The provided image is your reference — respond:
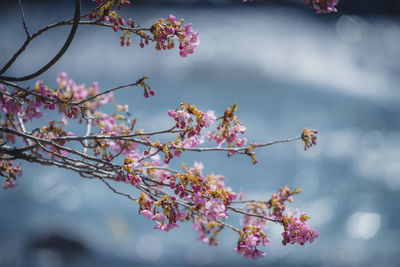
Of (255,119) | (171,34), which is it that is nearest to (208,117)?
(171,34)

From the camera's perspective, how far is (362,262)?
6.06 m

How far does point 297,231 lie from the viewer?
1.53 metres

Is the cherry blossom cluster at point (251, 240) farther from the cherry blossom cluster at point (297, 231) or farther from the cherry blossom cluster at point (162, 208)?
the cherry blossom cluster at point (162, 208)

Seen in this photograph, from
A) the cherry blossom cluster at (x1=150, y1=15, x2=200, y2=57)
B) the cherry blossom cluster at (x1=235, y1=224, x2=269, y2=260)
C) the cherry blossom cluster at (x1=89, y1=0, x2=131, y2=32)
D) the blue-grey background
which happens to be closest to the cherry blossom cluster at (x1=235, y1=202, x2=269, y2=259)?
the cherry blossom cluster at (x1=235, y1=224, x2=269, y2=260)

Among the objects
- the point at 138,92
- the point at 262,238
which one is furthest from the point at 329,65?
the point at 262,238

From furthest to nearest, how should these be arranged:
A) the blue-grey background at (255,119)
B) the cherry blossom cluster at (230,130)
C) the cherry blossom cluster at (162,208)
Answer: the blue-grey background at (255,119), the cherry blossom cluster at (230,130), the cherry blossom cluster at (162,208)

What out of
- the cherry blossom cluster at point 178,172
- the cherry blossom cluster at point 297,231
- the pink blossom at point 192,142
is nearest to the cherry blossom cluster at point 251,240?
the cherry blossom cluster at point 178,172

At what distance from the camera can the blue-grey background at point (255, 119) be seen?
621 centimetres

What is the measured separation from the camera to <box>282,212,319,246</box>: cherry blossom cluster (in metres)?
1.52

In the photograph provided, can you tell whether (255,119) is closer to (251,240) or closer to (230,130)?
(230,130)

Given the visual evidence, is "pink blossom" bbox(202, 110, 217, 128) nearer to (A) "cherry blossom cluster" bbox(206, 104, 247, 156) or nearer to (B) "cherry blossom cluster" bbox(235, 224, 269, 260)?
(A) "cherry blossom cluster" bbox(206, 104, 247, 156)

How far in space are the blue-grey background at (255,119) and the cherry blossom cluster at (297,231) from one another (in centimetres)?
445

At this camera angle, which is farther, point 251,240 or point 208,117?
point 251,240

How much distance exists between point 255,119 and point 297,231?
383 inches
